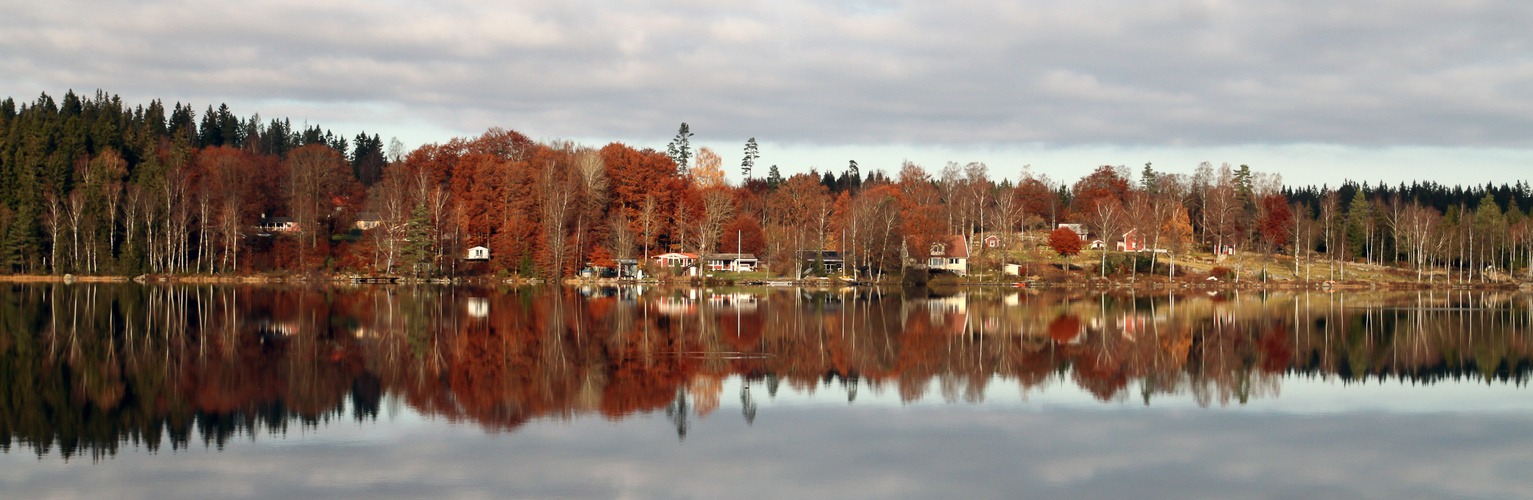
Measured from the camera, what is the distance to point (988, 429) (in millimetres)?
14742

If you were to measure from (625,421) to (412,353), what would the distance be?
994 cm

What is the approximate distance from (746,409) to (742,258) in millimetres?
63031

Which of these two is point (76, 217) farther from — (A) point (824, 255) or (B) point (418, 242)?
(A) point (824, 255)

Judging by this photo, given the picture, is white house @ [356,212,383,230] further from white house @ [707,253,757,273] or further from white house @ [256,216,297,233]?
white house @ [707,253,757,273]

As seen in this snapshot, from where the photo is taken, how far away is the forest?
6669 cm

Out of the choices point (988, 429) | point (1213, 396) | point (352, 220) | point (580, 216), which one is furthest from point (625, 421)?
point (352, 220)

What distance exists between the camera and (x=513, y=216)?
2795 inches

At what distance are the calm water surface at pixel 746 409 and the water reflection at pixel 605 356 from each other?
13 centimetres

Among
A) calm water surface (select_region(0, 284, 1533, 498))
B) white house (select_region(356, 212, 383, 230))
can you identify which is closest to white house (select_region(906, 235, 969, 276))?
calm water surface (select_region(0, 284, 1533, 498))

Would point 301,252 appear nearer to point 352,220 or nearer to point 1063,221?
point 352,220

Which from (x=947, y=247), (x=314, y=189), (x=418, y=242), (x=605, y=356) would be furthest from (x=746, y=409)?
(x=314, y=189)

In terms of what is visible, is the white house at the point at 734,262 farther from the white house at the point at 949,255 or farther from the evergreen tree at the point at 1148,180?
the evergreen tree at the point at 1148,180

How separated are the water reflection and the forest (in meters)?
25.7

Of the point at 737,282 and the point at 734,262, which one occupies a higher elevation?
the point at 734,262
